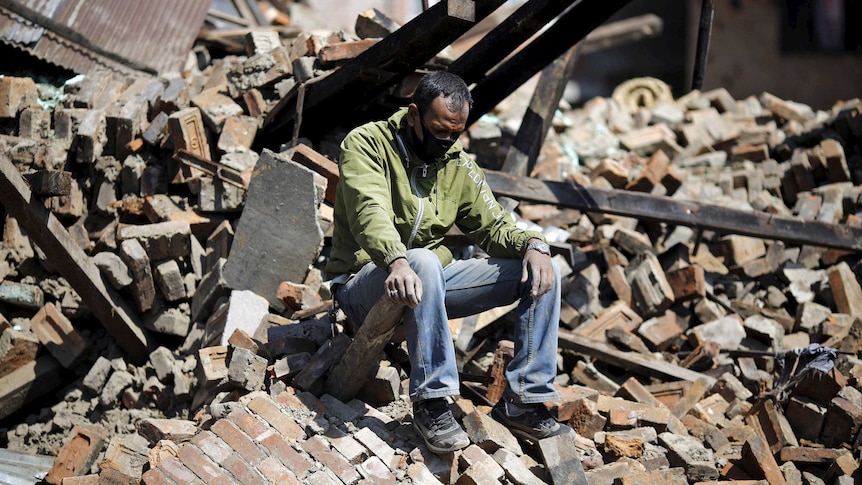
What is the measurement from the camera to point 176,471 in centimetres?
344

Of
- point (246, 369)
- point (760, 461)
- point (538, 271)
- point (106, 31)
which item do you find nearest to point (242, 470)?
point (246, 369)

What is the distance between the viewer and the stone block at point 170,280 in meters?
5.01

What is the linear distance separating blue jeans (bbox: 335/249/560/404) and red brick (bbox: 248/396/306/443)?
56 centimetres

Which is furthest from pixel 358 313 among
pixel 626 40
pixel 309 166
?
pixel 626 40

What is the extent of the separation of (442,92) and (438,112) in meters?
0.09

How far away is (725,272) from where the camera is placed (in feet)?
20.0

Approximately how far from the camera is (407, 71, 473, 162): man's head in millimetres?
3744

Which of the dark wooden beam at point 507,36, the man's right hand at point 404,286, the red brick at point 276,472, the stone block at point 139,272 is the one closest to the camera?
the man's right hand at point 404,286

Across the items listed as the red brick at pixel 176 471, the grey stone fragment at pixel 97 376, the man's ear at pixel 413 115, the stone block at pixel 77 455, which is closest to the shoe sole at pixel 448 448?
the red brick at pixel 176 471

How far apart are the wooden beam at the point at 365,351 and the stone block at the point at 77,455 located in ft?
4.51

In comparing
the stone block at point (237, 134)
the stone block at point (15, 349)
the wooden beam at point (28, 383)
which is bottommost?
the wooden beam at point (28, 383)

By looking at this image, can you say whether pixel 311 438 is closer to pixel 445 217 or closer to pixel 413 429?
pixel 413 429

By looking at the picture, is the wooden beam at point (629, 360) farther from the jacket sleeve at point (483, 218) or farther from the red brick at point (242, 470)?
the red brick at point (242, 470)

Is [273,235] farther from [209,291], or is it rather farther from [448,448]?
[448,448]
